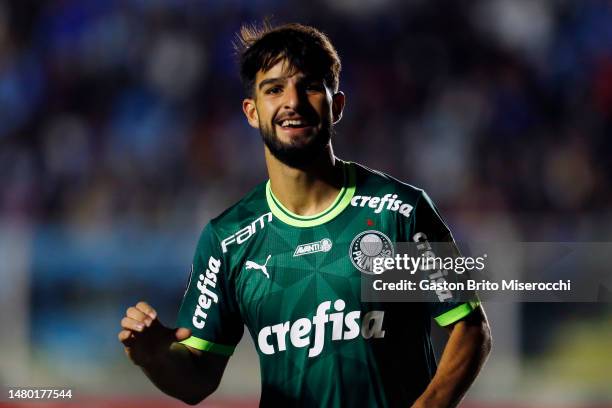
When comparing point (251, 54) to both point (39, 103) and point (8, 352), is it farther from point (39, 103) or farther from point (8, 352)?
point (39, 103)

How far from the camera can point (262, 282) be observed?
3.54 meters

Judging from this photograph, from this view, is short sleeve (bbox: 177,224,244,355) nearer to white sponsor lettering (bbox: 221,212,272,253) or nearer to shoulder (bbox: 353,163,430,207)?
white sponsor lettering (bbox: 221,212,272,253)

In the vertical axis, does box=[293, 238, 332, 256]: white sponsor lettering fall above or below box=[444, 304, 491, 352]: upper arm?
above

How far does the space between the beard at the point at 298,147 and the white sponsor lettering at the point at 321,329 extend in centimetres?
55

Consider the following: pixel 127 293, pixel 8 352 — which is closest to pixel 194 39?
pixel 127 293

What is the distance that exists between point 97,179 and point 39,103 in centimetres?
128

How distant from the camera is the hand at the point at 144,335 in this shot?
3.03 metres

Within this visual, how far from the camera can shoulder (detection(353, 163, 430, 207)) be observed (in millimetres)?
3457

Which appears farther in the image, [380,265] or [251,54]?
[251,54]

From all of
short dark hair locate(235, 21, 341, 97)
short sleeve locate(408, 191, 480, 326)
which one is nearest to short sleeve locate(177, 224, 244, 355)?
short dark hair locate(235, 21, 341, 97)

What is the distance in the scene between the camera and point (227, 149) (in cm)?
872

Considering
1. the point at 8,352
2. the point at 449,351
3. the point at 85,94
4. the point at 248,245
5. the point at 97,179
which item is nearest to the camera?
the point at 449,351

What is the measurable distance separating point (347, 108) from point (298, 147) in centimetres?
547

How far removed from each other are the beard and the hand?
77 cm
